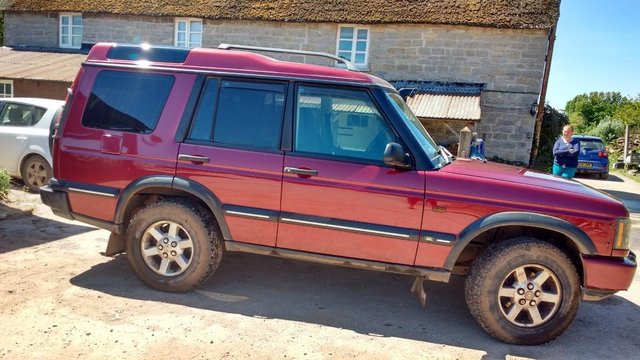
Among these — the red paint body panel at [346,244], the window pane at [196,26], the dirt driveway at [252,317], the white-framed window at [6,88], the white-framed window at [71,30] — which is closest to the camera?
the dirt driveway at [252,317]

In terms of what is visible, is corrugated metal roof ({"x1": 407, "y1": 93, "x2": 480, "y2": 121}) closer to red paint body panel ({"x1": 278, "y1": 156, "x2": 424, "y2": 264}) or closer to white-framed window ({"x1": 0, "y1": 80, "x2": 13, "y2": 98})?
red paint body panel ({"x1": 278, "y1": 156, "x2": 424, "y2": 264})

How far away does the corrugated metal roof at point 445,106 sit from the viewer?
492 inches

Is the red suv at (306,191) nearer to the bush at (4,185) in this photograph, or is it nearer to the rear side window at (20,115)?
the bush at (4,185)

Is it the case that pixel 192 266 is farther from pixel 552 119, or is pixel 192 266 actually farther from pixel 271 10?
pixel 552 119

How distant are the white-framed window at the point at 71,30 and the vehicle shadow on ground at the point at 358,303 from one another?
16198 millimetres

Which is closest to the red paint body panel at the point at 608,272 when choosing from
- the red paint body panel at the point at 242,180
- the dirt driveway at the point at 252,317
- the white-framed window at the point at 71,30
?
the dirt driveway at the point at 252,317

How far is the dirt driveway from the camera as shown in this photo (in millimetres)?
3414

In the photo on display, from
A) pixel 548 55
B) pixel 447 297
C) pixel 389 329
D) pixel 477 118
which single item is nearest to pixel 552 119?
pixel 548 55

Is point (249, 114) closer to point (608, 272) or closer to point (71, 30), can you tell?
point (608, 272)

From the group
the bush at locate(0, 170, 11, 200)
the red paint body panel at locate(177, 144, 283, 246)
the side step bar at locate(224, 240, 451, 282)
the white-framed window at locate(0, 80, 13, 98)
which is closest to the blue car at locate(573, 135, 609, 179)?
the side step bar at locate(224, 240, 451, 282)

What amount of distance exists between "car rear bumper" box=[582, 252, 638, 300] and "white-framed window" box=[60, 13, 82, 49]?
19417 millimetres

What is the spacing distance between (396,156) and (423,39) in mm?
12223

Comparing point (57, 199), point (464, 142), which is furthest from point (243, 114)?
point (464, 142)

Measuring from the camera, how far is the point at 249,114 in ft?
13.5
